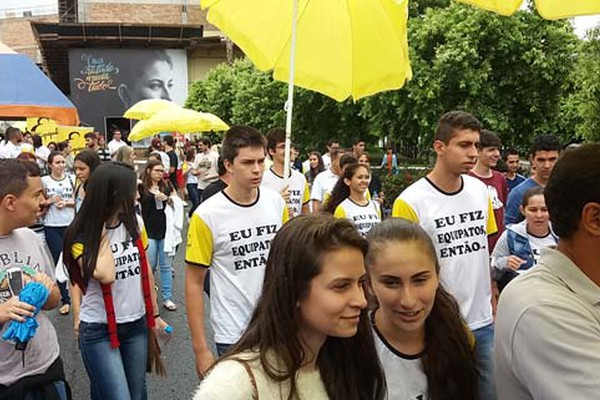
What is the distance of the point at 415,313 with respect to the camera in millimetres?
2217

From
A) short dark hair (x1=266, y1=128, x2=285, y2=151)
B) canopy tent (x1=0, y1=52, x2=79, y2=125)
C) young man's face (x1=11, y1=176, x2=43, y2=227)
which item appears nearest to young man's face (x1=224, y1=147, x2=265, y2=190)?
young man's face (x1=11, y1=176, x2=43, y2=227)

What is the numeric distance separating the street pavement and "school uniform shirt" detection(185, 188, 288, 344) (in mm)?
1674

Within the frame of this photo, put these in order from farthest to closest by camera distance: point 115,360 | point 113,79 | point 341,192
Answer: point 113,79, point 341,192, point 115,360

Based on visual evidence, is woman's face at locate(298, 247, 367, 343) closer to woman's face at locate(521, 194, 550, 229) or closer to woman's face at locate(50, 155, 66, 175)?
woman's face at locate(521, 194, 550, 229)

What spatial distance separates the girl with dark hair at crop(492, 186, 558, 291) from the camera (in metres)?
4.62

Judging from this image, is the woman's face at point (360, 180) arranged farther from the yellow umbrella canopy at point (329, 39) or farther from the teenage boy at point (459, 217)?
the teenage boy at point (459, 217)

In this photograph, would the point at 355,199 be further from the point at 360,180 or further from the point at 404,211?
the point at 404,211

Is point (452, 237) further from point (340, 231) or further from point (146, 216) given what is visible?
point (146, 216)

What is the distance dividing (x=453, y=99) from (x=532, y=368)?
595 inches

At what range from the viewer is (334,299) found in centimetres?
177

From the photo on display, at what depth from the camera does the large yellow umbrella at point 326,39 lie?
412 centimetres

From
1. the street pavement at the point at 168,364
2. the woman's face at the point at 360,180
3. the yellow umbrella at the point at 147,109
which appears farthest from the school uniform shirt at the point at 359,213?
the yellow umbrella at the point at 147,109

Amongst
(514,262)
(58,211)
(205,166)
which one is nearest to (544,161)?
(514,262)

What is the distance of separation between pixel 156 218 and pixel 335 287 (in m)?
6.27
